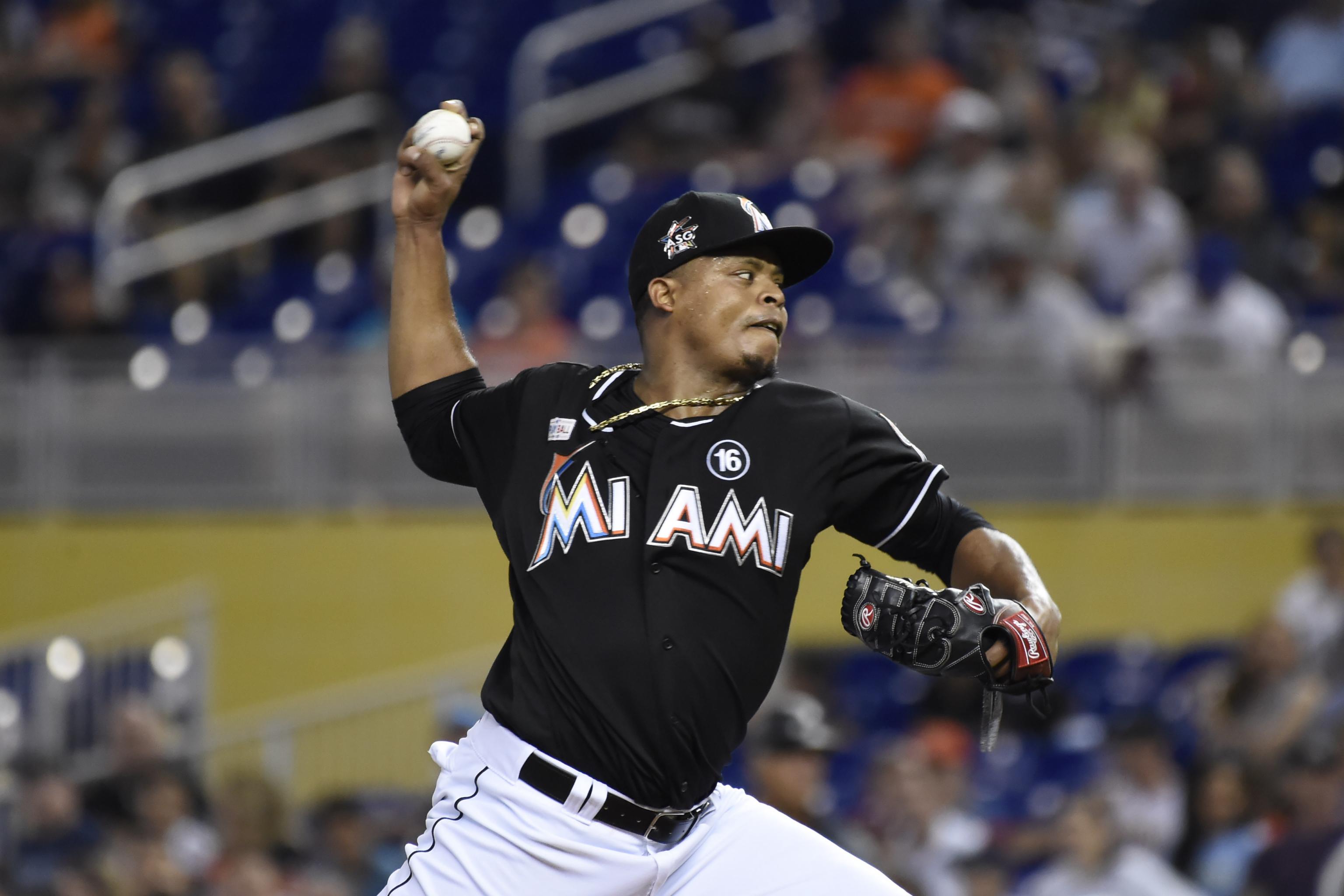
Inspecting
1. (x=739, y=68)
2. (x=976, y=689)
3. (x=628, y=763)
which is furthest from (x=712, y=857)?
(x=739, y=68)

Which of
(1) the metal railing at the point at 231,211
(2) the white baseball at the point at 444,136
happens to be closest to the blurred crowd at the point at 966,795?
(2) the white baseball at the point at 444,136

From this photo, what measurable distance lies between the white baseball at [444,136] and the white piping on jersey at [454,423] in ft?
1.68

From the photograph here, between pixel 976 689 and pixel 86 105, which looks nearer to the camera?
pixel 976 689

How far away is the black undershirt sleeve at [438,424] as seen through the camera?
409cm

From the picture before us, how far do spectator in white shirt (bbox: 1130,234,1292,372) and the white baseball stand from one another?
5660 mm

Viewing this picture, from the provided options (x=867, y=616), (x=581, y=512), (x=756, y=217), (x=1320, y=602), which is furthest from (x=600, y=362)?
(x=867, y=616)

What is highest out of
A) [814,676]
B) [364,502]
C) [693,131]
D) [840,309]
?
[693,131]

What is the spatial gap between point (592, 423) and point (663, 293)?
0.98 feet

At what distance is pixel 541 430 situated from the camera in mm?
3908

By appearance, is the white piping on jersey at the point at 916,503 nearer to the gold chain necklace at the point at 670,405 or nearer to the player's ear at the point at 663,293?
the gold chain necklace at the point at 670,405

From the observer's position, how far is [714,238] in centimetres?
383

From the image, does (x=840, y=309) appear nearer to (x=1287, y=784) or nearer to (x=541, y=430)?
(x=1287, y=784)

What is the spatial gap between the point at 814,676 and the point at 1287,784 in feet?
9.27

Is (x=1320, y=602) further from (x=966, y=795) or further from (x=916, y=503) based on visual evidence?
(x=916, y=503)
